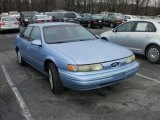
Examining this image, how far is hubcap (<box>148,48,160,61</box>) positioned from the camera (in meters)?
7.73

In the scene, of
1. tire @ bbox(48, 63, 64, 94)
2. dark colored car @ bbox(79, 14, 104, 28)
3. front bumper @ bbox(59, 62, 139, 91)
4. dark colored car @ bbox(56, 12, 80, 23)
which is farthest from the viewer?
dark colored car @ bbox(56, 12, 80, 23)

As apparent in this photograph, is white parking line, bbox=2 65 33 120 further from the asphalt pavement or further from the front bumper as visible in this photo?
the front bumper

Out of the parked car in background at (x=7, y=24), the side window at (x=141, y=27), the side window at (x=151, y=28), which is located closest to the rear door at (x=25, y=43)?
the side window at (x=141, y=27)

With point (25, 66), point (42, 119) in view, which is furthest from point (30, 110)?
point (25, 66)

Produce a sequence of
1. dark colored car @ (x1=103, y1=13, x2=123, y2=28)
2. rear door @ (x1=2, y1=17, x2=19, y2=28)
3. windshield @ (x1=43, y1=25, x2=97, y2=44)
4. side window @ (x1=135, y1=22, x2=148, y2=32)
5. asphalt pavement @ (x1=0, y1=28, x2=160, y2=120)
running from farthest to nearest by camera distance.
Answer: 1. dark colored car @ (x1=103, y1=13, x2=123, y2=28)
2. rear door @ (x1=2, y1=17, x2=19, y2=28)
3. side window @ (x1=135, y1=22, x2=148, y2=32)
4. windshield @ (x1=43, y1=25, x2=97, y2=44)
5. asphalt pavement @ (x1=0, y1=28, x2=160, y2=120)

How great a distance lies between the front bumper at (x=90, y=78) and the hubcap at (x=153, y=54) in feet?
11.1

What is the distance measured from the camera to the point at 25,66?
7.80 m

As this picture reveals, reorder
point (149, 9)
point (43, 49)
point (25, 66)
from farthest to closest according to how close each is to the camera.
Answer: point (149, 9), point (25, 66), point (43, 49)

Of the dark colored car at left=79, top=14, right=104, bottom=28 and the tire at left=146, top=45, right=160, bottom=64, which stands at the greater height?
the dark colored car at left=79, top=14, right=104, bottom=28

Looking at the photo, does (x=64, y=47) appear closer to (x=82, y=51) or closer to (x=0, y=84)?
(x=82, y=51)

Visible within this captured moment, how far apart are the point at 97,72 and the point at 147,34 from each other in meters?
4.10

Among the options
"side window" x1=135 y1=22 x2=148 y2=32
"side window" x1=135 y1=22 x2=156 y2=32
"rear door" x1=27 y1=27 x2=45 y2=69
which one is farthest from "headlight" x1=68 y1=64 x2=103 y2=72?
"side window" x1=135 y1=22 x2=148 y2=32

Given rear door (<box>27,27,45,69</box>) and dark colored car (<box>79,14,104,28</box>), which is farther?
dark colored car (<box>79,14,104,28</box>)

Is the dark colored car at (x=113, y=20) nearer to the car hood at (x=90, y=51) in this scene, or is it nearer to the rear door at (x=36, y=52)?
the rear door at (x=36, y=52)
